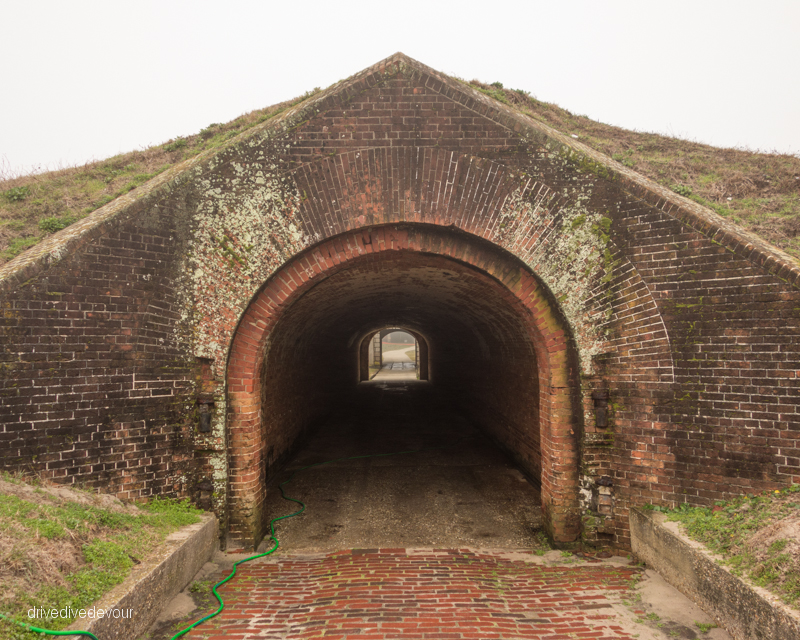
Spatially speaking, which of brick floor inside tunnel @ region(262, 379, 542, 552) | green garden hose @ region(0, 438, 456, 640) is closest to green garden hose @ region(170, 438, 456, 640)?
green garden hose @ region(0, 438, 456, 640)

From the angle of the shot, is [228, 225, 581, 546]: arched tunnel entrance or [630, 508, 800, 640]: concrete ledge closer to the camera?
[630, 508, 800, 640]: concrete ledge

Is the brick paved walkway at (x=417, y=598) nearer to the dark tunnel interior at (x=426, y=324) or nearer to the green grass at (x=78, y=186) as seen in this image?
the dark tunnel interior at (x=426, y=324)

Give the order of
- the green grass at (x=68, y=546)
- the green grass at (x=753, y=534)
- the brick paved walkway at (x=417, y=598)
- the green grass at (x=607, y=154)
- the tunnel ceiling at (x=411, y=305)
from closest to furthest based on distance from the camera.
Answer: the green grass at (x=68, y=546)
the green grass at (x=753, y=534)
the brick paved walkway at (x=417, y=598)
the green grass at (x=607, y=154)
the tunnel ceiling at (x=411, y=305)

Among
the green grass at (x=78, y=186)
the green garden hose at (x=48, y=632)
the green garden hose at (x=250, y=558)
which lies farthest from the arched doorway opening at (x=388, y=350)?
the green garden hose at (x=48, y=632)

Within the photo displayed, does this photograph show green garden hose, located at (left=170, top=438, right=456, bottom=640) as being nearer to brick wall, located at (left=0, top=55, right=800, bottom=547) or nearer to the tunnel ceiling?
brick wall, located at (left=0, top=55, right=800, bottom=547)

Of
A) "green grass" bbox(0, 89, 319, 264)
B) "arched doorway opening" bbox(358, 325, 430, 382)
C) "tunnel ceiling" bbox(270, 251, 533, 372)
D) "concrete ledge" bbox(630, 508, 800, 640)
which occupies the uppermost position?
"green grass" bbox(0, 89, 319, 264)

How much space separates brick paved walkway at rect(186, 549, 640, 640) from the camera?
401 centimetres

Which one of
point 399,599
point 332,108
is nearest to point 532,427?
point 399,599

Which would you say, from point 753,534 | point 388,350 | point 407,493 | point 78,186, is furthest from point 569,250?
point 388,350

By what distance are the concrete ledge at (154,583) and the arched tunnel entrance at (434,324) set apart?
63 centimetres

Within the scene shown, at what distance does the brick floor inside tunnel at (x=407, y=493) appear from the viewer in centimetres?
602

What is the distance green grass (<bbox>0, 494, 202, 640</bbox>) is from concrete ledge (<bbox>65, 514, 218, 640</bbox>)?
10cm

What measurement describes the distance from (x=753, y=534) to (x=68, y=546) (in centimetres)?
593

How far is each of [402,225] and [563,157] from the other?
2.16m
